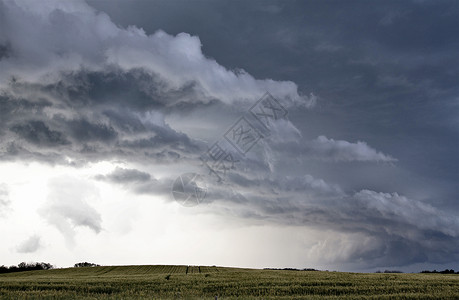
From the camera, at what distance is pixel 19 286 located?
133ft

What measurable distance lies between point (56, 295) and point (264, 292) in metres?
17.7

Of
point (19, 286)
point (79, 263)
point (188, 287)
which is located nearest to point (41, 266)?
point (79, 263)

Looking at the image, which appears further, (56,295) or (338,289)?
(338,289)

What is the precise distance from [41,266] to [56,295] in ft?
378

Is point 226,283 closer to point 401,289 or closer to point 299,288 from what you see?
point 299,288

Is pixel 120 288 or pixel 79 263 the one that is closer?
pixel 120 288

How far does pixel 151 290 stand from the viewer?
36.8m

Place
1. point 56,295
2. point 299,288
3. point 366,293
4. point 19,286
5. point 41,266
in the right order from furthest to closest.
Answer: point 41,266, point 19,286, point 299,288, point 366,293, point 56,295

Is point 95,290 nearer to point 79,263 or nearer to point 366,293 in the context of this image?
point 366,293

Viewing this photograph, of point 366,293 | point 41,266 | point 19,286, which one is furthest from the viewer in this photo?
point 41,266

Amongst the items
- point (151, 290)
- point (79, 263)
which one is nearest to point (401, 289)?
point (151, 290)

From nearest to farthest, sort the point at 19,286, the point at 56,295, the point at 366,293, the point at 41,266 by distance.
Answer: the point at 56,295 < the point at 366,293 < the point at 19,286 < the point at 41,266

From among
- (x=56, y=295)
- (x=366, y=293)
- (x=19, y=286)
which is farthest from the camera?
(x=19, y=286)

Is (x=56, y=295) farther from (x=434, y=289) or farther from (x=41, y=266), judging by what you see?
(x=41, y=266)
